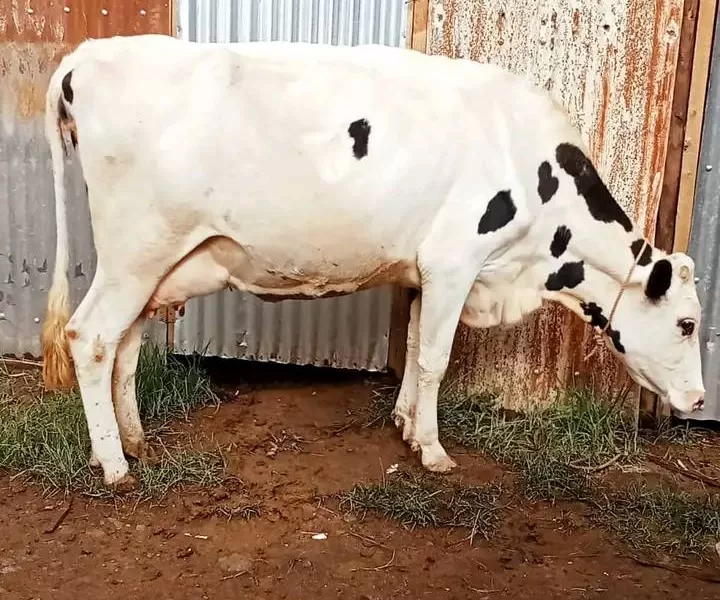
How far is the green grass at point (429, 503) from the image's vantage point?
4.23 metres

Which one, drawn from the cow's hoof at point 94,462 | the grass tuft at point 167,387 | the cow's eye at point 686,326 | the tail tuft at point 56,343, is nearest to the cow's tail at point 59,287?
the tail tuft at point 56,343

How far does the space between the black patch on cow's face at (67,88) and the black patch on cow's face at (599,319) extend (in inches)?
109

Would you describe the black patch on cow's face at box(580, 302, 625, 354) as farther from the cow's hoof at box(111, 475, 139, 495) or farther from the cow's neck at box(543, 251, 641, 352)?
the cow's hoof at box(111, 475, 139, 495)

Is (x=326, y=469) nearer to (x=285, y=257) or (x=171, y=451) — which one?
(x=171, y=451)

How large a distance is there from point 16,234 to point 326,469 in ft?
8.90

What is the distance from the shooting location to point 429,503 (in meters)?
4.34

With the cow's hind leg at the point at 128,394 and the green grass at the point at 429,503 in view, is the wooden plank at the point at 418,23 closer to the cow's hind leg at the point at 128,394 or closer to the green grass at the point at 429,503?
the cow's hind leg at the point at 128,394

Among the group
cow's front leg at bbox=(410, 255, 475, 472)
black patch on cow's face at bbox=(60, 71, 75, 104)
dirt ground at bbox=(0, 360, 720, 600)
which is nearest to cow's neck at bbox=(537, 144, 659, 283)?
cow's front leg at bbox=(410, 255, 475, 472)

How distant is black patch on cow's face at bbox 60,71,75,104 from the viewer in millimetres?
4094

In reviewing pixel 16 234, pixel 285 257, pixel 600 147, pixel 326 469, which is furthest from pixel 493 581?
pixel 16 234

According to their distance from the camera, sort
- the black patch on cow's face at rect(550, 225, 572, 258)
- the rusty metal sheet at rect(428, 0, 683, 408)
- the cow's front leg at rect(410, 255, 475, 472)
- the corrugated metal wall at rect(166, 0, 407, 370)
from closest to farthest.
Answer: the cow's front leg at rect(410, 255, 475, 472) < the black patch on cow's face at rect(550, 225, 572, 258) < the rusty metal sheet at rect(428, 0, 683, 408) < the corrugated metal wall at rect(166, 0, 407, 370)

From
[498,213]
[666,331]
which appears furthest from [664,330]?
[498,213]

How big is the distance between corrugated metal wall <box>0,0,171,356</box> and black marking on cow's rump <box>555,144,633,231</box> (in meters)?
2.57

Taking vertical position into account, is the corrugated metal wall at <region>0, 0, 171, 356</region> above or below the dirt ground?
above
